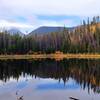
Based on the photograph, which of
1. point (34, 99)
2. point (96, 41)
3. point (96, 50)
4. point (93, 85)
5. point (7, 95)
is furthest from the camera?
point (96, 41)

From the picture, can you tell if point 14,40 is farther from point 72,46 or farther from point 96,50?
point 96,50

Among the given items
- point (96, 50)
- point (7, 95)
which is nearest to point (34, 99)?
point (7, 95)

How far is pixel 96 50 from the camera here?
182m

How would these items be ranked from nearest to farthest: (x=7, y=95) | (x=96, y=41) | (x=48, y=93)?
(x=7, y=95)
(x=48, y=93)
(x=96, y=41)

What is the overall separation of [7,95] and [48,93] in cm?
613

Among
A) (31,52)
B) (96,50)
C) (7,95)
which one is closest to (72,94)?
(7,95)

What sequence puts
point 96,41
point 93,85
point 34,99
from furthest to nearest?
point 96,41, point 93,85, point 34,99

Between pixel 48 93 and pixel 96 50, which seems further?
pixel 96 50

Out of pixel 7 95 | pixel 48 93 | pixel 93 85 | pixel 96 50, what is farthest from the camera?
pixel 96 50

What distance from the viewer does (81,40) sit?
200 meters

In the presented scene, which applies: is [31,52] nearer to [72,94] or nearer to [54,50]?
[54,50]

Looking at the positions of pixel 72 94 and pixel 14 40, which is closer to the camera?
pixel 72 94

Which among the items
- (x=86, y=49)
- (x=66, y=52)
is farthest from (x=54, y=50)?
(x=86, y=49)

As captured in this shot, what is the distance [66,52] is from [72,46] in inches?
184
